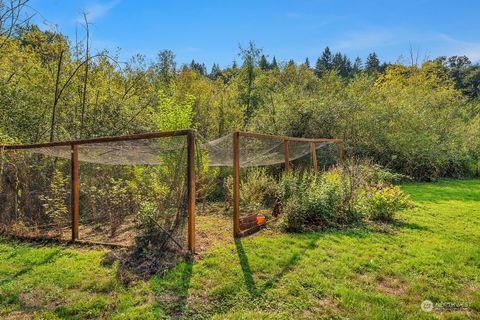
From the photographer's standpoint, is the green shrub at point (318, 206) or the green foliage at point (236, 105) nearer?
the green shrub at point (318, 206)

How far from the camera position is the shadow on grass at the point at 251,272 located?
116 inches

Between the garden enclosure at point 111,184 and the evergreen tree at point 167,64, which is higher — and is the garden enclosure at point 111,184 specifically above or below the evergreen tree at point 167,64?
below

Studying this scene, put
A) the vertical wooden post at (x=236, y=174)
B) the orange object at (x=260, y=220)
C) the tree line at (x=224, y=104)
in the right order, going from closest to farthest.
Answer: the vertical wooden post at (x=236, y=174)
the orange object at (x=260, y=220)
the tree line at (x=224, y=104)

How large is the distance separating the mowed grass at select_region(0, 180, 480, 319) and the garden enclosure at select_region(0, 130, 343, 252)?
58 centimetres

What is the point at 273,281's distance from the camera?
122 inches

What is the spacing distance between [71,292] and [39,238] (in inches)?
92.4

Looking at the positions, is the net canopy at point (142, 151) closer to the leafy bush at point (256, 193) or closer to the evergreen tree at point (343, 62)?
the leafy bush at point (256, 193)

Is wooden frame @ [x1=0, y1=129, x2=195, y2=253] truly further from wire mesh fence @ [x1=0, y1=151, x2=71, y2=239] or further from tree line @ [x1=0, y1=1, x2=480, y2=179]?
tree line @ [x1=0, y1=1, x2=480, y2=179]

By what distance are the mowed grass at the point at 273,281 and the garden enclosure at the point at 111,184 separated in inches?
22.9

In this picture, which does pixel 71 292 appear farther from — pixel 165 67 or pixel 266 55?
pixel 165 67

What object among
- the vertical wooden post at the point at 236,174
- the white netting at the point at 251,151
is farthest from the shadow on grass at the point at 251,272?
the white netting at the point at 251,151

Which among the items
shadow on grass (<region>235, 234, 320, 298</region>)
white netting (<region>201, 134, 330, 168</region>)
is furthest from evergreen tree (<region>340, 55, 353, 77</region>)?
shadow on grass (<region>235, 234, 320, 298</region>)

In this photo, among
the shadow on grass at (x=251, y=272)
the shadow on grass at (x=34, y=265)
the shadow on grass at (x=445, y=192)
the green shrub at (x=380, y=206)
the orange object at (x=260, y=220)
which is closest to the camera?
the shadow on grass at (x=251, y=272)

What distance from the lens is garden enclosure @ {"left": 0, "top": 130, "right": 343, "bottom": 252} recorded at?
4035mm
